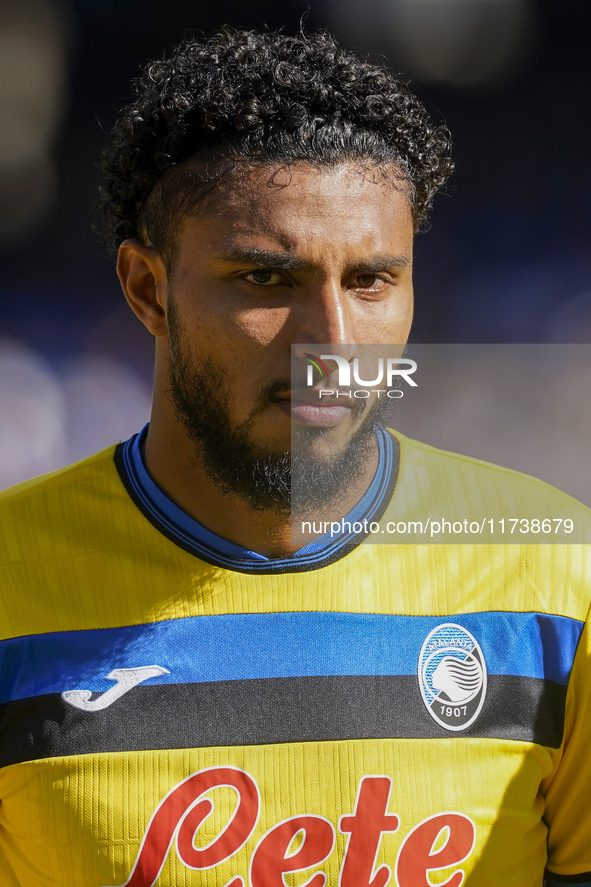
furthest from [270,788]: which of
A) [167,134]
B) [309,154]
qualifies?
[167,134]

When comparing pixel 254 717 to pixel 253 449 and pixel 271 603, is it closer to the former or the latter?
pixel 271 603

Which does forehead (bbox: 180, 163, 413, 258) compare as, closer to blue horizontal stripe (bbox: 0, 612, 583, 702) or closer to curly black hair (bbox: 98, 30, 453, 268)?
curly black hair (bbox: 98, 30, 453, 268)

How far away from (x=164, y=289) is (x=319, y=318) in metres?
0.31

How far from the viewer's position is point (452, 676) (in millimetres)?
1151

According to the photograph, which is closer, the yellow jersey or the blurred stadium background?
the yellow jersey

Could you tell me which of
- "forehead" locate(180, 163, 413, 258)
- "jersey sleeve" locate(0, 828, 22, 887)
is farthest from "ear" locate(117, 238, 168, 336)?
"jersey sleeve" locate(0, 828, 22, 887)

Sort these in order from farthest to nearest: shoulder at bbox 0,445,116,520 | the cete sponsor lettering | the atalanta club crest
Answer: shoulder at bbox 0,445,116,520, the atalanta club crest, the cete sponsor lettering

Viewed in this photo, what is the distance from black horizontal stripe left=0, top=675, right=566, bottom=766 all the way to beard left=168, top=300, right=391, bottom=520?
30 centimetres

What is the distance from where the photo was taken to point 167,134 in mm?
1216

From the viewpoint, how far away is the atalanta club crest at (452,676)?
1.14m

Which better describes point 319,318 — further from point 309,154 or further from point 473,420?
point 473,420

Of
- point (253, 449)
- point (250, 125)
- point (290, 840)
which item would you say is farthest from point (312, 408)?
point (290, 840)

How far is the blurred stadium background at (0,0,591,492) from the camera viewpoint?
2.73 m

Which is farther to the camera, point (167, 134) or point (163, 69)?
point (163, 69)
